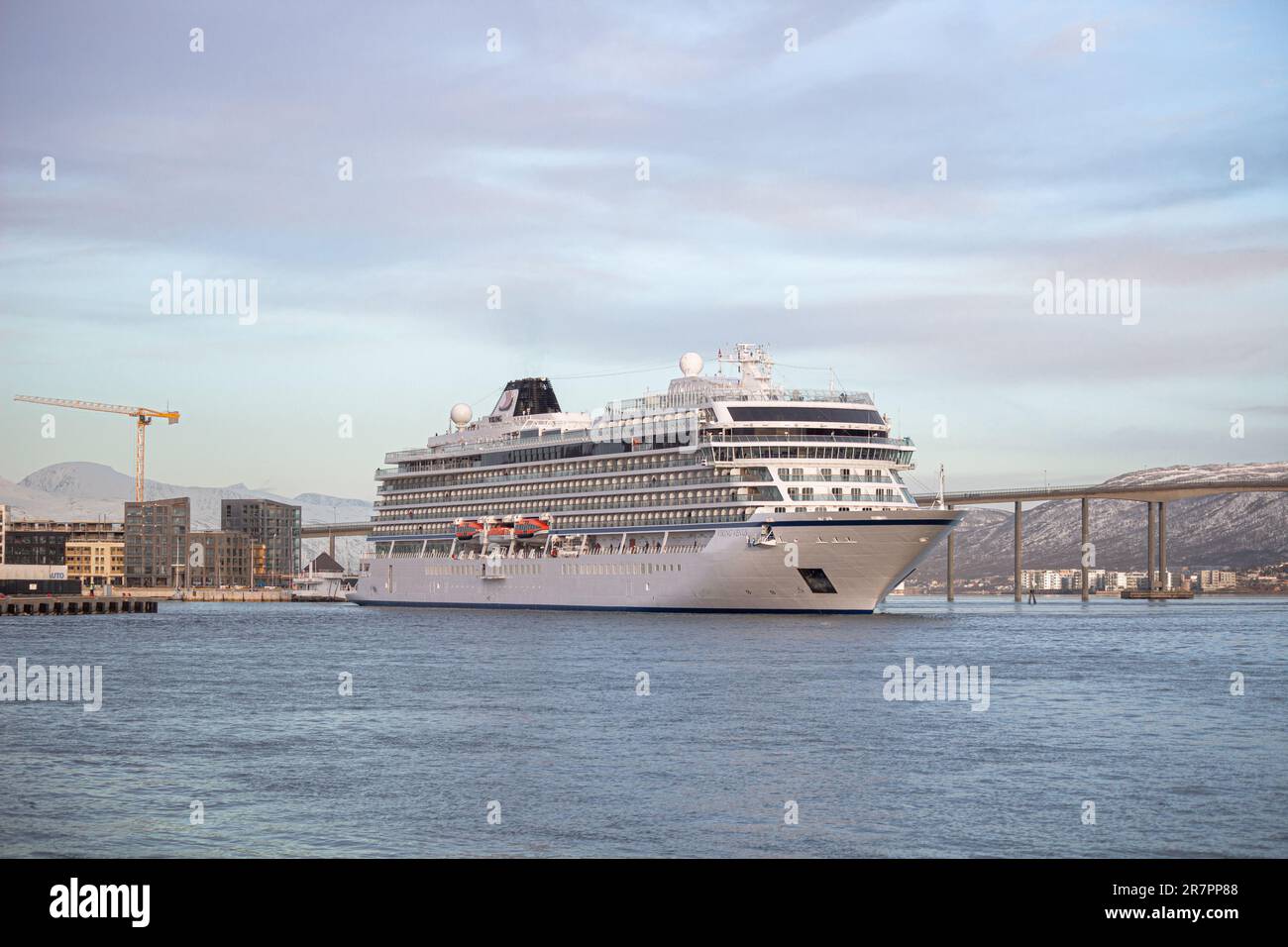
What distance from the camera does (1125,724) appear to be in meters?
30.5

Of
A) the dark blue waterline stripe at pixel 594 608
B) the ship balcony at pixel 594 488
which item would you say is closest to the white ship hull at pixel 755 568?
the dark blue waterline stripe at pixel 594 608

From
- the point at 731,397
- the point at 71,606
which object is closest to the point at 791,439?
the point at 731,397

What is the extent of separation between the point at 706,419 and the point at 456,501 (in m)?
28.2

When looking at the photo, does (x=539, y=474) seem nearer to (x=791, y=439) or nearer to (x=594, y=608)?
(x=594, y=608)

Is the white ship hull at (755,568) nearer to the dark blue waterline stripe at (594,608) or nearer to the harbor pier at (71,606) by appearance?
the dark blue waterline stripe at (594,608)

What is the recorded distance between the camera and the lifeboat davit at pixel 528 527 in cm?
8612

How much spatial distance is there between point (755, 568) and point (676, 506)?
321 inches

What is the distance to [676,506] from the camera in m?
74.4

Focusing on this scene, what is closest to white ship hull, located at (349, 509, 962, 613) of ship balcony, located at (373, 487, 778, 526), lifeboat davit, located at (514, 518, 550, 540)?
ship balcony, located at (373, 487, 778, 526)

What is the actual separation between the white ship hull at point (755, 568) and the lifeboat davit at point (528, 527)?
1.92 metres

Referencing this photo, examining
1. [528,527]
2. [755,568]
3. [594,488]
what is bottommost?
[755,568]
